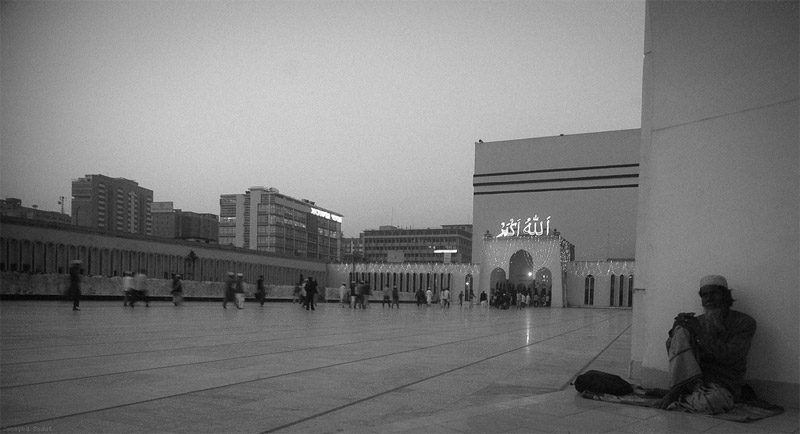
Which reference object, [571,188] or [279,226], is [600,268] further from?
[279,226]

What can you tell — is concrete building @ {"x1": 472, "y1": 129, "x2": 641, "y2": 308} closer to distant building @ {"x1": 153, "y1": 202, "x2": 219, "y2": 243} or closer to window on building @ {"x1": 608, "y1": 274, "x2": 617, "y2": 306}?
window on building @ {"x1": 608, "y1": 274, "x2": 617, "y2": 306}

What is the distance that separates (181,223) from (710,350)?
154 m

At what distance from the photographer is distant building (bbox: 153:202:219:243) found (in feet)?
484

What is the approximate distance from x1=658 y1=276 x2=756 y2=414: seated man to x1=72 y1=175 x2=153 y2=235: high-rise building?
116369mm

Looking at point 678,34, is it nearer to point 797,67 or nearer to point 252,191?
point 797,67

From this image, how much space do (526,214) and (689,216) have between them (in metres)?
60.7

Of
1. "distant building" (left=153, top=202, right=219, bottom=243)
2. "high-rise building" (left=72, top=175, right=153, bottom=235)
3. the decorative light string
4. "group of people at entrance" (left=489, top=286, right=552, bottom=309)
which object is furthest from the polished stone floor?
"distant building" (left=153, top=202, right=219, bottom=243)

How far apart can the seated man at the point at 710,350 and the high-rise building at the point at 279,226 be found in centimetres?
9573

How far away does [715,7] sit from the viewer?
19.9ft

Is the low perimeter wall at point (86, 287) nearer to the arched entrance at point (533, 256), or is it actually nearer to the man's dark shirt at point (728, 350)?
the arched entrance at point (533, 256)

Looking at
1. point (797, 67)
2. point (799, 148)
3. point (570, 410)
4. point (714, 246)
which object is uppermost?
point (797, 67)

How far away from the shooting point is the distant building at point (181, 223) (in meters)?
148

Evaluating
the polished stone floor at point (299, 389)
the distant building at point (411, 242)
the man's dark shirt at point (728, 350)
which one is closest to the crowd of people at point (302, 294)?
the polished stone floor at point (299, 389)

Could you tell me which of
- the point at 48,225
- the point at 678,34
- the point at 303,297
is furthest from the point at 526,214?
the point at 678,34
